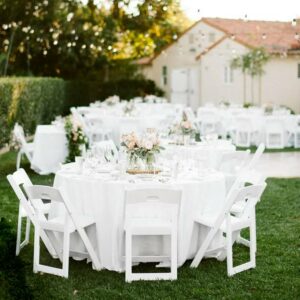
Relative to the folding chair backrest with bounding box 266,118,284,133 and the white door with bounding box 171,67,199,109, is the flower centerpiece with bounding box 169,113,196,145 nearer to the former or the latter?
the folding chair backrest with bounding box 266,118,284,133

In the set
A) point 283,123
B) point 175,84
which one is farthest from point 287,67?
point 283,123

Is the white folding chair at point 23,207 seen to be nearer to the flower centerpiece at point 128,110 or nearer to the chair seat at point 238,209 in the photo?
the chair seat at point 238,209

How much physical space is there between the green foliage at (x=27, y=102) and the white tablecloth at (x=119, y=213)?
30.2 ft

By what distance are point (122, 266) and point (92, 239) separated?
383 mm

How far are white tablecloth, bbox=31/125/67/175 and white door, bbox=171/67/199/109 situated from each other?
22213 mm

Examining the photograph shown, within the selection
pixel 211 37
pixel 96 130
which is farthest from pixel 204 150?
pixel 211 37

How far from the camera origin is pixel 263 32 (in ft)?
117

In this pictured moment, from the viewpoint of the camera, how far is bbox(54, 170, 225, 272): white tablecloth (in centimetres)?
645

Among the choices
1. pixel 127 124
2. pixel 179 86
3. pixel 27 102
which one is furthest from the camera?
pixel 179 86

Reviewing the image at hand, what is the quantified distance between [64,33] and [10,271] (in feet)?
84.9

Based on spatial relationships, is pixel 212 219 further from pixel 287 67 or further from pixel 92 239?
pixel 287 67

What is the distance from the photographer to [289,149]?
57.7 ft

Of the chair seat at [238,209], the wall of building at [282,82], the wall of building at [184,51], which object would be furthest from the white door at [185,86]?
the chair seat at [238,209]

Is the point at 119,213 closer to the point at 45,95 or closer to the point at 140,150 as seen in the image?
the point at 140,150
